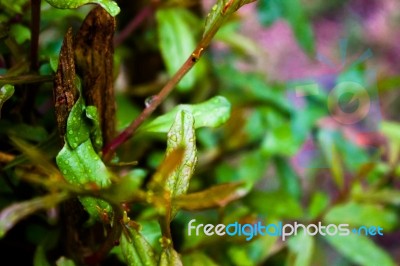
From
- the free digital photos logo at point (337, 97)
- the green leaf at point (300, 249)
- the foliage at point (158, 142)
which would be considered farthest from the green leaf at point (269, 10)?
the green leaf at point (300, 249)

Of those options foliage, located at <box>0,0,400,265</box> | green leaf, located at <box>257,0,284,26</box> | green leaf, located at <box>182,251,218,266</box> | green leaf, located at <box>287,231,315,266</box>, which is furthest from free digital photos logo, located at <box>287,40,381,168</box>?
green leaf, located at <box>182,251,218,266</box>

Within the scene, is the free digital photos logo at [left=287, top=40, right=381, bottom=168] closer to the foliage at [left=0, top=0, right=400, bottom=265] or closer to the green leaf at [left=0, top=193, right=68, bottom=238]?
the foliage at [left=0, top=0, right=400, bottom=265]

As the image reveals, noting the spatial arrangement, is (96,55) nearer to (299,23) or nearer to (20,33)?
(20,33)

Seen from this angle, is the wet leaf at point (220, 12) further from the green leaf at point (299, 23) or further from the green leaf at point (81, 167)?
the green leaf at point (299, 23)

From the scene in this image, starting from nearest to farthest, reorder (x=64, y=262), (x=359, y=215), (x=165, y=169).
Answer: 1. (x=165, y=169)
2. (x=64, y=262)
3. (x=359, y=215)

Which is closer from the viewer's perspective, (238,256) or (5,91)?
(5,91)

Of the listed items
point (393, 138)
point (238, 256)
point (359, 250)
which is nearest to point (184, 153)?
point (238, 256)
